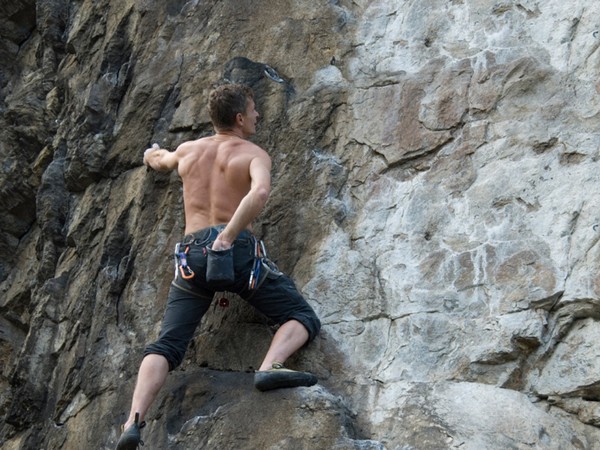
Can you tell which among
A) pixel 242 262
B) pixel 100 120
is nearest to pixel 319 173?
pixel 242 262

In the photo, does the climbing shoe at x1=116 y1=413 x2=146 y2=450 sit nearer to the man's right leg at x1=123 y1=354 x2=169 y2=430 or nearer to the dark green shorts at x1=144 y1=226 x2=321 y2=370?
the man's right leg at x1=123 y1=354 x2=169 y2=430

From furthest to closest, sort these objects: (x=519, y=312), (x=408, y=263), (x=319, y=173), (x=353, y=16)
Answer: (x=353, y=16) < (x=319, y=173) < (x=408, y=263) < (x=519, y=312)

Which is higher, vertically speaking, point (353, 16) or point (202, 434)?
point (353, 16)

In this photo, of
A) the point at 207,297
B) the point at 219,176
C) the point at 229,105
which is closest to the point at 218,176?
the point at 219,176

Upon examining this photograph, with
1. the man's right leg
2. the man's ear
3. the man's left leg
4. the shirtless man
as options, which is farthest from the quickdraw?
the man's ear

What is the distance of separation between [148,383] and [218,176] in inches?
53.4

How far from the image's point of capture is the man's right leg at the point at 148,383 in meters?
6.10

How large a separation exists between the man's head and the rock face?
676mm

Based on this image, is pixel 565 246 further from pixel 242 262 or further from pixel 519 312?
pixel 242 262

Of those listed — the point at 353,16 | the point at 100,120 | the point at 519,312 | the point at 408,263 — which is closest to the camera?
the point at 519,312

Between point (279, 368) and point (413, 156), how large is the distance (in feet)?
5.89

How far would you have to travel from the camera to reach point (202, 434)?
6168 mm

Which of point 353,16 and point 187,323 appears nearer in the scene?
point 187,323

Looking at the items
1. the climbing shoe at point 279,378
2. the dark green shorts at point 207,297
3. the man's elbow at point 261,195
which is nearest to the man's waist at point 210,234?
the dark green shorts at point 207,297
